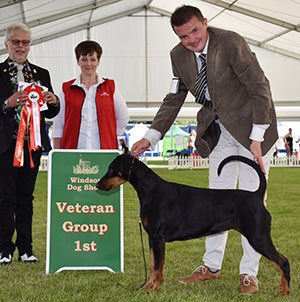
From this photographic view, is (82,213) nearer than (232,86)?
No

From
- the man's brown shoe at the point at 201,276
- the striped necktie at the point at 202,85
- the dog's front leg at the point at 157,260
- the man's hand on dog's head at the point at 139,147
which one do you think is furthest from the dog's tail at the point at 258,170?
the man's brown shoe at the point at 201,276

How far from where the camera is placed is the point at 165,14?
762 inches

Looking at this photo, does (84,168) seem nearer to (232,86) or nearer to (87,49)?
(87,49)

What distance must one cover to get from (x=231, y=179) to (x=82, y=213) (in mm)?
1116

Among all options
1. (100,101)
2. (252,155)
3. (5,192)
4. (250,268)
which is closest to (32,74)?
(100,101)

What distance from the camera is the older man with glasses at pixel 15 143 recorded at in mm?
3217

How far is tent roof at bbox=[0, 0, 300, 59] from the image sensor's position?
47.9ft

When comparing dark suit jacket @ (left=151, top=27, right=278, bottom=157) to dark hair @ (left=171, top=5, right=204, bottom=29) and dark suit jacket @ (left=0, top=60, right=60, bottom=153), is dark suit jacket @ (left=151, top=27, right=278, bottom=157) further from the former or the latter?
dark suit jacket @ (left=0, top=60, right=60, bottom=153)

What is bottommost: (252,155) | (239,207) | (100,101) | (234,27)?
(239,207)

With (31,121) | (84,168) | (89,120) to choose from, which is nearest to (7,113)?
(31,121)

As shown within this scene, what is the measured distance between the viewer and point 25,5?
13.7m

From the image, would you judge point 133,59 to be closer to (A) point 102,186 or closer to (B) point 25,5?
(B) point 25,5

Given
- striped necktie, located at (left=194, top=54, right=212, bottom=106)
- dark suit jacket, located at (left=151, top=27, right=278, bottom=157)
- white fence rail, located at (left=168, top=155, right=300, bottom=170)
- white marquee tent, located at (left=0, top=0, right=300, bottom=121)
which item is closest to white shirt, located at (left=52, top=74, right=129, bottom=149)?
dark suit jacket, located at (left=151, top=27, right=278, bottom=157)

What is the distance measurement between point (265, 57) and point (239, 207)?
18.7 metres
